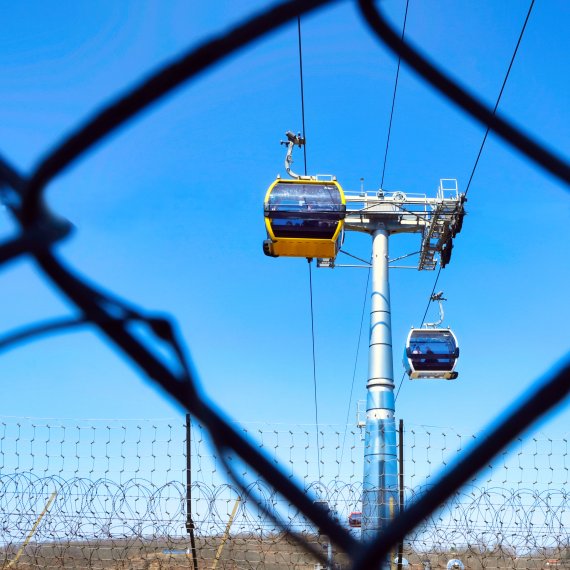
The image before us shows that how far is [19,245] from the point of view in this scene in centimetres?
77

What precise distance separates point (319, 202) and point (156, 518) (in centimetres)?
758

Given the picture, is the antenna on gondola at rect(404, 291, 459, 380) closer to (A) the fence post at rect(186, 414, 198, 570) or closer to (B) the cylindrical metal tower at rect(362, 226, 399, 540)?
(B) the cylindrical metal tower at rect(362, 226, 399, 540)

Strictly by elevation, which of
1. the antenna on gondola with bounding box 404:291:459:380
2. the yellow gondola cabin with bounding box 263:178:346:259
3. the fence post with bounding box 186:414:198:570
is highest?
the yellow gondola cabin with bounding box 263:178:346:259

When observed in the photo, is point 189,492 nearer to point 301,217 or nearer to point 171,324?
point 171,324

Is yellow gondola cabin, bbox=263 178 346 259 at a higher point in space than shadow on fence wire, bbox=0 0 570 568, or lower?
higher

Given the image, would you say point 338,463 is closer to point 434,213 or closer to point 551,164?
point 551,164

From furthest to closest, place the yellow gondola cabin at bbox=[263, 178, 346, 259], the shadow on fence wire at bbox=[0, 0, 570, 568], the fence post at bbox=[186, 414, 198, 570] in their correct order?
the yellow gondola cabin at bbox=[263, 178, 346, 259] → the fence post at bbox=[186, 414, 198, 570] → the shadow on fence wire at bbox=[0, 0, 570, 568]

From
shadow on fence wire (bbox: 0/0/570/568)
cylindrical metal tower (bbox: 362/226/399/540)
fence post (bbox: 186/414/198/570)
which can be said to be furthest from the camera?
cylindrical metal tower (bbox: 362/226/399/540)

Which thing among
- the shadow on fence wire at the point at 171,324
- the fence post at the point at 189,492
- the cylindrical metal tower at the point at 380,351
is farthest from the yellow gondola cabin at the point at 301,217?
the shadow on fence wire at the point at 171,324

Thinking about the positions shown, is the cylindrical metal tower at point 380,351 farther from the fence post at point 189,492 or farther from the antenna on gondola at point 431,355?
the fence post at point 189,492

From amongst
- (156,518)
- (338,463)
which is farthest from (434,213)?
(156,518)

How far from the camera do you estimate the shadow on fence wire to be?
775 mm

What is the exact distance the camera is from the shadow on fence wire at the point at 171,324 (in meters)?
0.77

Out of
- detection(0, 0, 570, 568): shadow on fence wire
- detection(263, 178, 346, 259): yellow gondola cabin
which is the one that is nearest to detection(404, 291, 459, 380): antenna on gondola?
detection(263, 178, 346, 259): yellow gondola cabin
